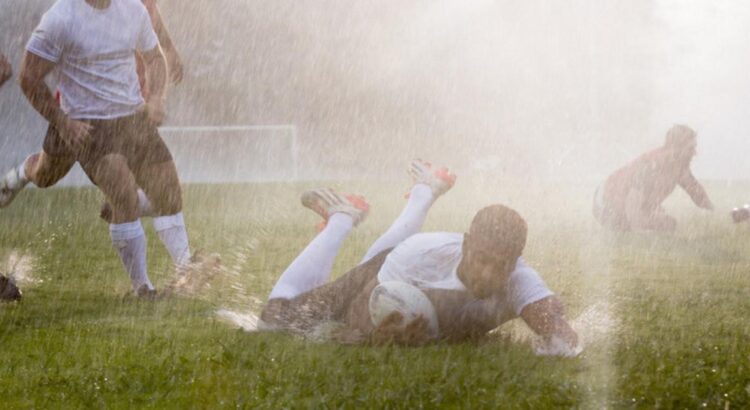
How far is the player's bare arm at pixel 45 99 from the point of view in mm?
Result: 7832

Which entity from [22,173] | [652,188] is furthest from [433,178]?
[652,188]

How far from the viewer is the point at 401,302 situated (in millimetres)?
5902

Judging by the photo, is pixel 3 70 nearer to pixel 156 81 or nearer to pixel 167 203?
pixel 156 81

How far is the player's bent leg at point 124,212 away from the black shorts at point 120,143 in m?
0.08

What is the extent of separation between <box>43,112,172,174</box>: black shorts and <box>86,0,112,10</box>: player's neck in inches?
25.7

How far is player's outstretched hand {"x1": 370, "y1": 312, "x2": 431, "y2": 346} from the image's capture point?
19.5 ft

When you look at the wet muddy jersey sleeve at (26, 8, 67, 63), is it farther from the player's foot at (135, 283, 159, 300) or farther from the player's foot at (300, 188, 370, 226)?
the player's foot at (300, 188, 370, 226)

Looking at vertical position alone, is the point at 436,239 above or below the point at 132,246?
above

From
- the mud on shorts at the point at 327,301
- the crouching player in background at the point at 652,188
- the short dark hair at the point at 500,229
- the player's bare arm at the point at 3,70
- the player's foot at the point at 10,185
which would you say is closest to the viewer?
the short dark hair at the point at 500,229

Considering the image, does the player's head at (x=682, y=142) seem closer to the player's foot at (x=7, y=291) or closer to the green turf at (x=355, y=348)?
the green turf at (x=355, y=348)

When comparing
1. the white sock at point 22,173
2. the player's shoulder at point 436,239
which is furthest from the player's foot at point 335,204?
the white sock at point 22,173

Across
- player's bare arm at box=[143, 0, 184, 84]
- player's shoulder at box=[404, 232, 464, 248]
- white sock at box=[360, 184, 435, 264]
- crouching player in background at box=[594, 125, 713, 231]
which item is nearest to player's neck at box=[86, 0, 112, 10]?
player's bare arm at box=[143, 0, 184, 84]

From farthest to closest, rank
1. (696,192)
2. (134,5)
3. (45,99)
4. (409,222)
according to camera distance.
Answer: (696,192), (134,5), (45,99), (409,222)

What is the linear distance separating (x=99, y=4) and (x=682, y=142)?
18.9 ft
